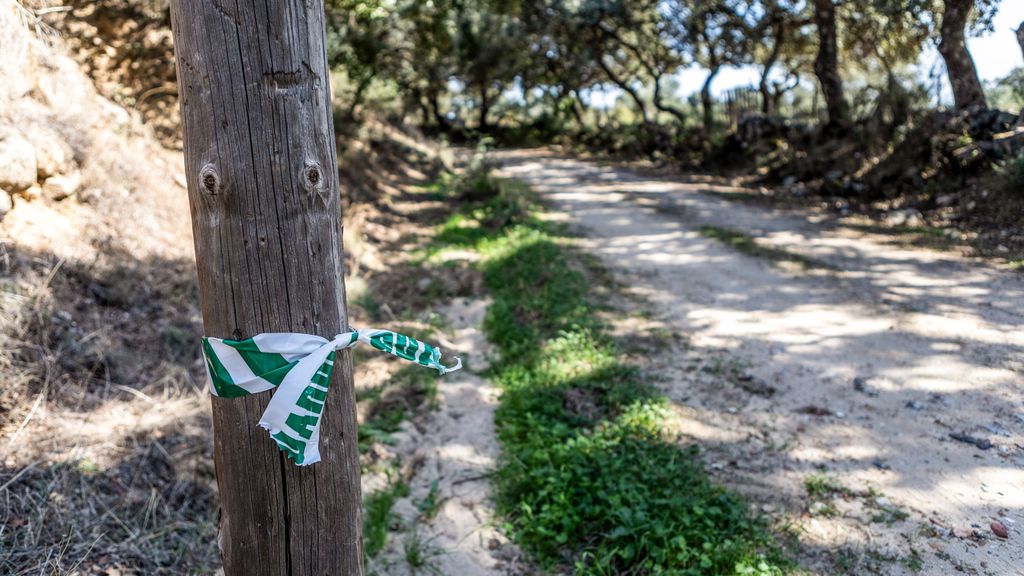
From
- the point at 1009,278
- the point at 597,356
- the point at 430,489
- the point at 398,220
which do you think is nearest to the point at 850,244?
the point at 1009,278

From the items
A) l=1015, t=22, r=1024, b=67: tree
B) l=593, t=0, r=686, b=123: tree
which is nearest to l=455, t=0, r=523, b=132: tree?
l=593, t=0, r=686, b=123: tree

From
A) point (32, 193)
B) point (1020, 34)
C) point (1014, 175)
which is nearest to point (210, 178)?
point (32, 193)

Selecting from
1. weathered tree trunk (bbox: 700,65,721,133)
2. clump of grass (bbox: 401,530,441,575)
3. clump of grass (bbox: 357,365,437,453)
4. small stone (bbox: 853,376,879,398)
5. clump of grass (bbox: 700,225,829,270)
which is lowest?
clump of grass (bbox: 401,530,441,575)

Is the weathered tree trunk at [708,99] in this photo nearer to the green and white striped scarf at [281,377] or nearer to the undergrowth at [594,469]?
the undergrowth at [594,469]

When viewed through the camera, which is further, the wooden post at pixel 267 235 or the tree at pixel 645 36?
the tree at pixel 645 36

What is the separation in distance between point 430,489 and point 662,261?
15.1ft

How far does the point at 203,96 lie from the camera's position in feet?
5.65

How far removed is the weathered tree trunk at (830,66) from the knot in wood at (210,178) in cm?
1280

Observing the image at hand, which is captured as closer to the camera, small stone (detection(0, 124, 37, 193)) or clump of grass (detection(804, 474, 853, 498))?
clump of grass (detection(804, 474, 853, 498))

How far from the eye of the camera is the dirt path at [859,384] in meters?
3.14

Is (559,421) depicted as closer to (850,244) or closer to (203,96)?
(203,96)

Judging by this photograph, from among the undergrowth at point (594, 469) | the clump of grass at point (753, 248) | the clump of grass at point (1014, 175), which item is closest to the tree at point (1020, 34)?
the clump of grass at point (1014, 175)

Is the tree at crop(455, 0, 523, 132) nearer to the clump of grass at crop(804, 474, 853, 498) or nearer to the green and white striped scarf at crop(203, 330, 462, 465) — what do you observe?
the clump of grass at crop(804, 474, 853, 498)

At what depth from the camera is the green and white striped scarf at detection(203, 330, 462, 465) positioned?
5.96 ft
